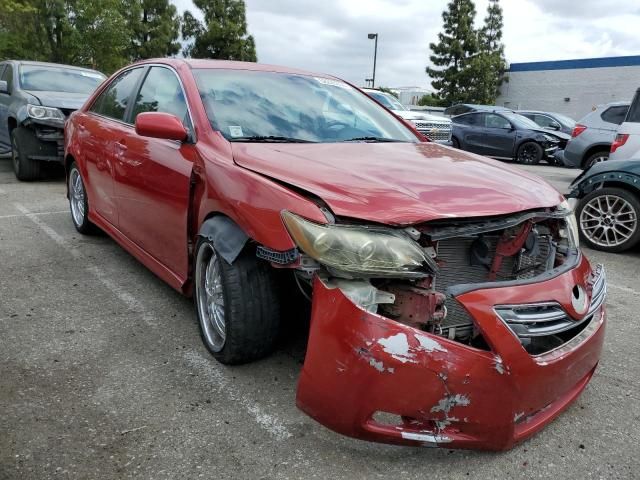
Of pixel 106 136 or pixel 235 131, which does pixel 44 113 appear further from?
pixel 235 131

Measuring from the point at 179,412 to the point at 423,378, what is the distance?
1.15 meters

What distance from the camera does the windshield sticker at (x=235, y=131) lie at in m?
2.91

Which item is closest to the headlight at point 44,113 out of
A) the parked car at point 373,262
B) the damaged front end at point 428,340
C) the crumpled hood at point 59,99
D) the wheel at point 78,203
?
the crumpled hood at point 59,99

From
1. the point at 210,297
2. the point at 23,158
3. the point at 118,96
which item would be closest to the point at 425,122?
the point at 23,158

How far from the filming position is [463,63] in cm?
3488

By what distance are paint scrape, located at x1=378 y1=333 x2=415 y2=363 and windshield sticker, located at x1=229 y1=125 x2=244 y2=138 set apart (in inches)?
60.0

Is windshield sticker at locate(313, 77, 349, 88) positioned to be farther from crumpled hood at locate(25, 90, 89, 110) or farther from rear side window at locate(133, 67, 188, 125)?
crumpled hood at locate(25, 90, 89, 110)

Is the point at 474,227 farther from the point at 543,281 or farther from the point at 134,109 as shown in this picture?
the point at 134,109

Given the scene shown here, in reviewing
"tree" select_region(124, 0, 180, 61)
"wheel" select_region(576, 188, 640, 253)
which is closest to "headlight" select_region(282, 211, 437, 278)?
"wheel" select_region(576, 188, 640, 253)

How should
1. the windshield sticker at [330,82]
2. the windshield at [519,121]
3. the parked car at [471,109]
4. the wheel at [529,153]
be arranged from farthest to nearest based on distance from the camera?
the parked car at [471,109] → the windshield at [519,121] → the wheel at [529,153] → the windshield sticker at [330,82]

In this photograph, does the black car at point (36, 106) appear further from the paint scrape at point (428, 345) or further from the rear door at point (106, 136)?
the paint scrape at point (428, 345)

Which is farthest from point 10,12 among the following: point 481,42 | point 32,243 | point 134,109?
point 481,42

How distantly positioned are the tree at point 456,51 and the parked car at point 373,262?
3354 cm

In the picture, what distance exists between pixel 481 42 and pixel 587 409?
3785cm
